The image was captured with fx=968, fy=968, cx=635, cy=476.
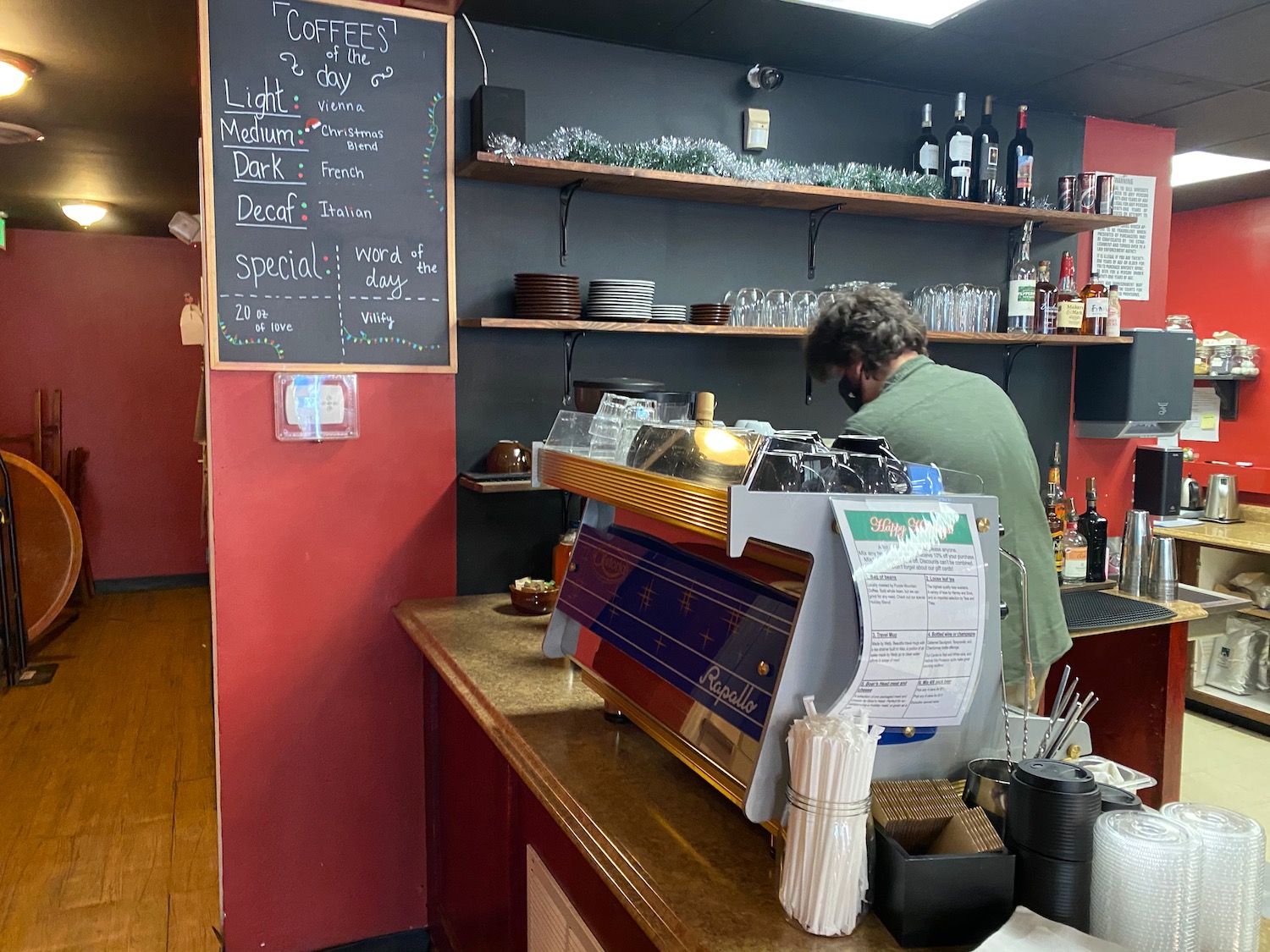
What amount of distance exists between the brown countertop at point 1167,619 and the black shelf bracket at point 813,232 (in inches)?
54.9

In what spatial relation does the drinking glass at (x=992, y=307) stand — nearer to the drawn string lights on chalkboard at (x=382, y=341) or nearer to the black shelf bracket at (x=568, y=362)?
the black shelf bracket at (x=568, y=362)

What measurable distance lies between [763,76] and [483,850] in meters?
2.38

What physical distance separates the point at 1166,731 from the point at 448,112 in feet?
9.43

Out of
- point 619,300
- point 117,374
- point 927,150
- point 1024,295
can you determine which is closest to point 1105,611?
point 1024,295

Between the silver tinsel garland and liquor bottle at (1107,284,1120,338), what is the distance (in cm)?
80

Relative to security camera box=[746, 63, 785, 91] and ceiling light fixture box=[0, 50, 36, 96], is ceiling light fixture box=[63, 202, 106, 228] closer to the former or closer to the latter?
ceiling light fixture box=[0, 50, 36, 96]

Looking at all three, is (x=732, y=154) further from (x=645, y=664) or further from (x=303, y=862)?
(x=303, y=862)

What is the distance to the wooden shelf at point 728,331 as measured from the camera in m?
2.59

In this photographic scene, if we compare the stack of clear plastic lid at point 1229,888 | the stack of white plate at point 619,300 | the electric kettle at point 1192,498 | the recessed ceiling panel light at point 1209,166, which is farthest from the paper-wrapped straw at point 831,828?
the electric kettle at point 1192,498

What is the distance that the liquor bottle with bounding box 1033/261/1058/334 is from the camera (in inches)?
134

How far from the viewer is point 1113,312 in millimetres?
3469

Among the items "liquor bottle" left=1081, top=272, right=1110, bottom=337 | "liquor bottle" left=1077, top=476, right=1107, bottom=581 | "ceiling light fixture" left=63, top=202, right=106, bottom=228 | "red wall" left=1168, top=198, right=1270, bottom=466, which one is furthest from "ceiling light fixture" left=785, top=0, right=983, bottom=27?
"ceiling light fixture" left=63, top=202, right=106, bottom=228

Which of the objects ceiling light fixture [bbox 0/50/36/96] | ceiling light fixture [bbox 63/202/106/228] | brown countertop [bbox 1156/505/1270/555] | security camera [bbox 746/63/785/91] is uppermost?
ceiling light fixture [bbox 0/50/36/96]

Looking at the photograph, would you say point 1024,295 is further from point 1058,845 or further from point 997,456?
point 1058,845
